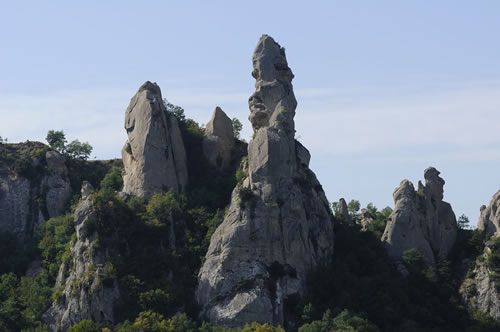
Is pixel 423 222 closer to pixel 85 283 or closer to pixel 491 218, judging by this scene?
pixel 491 218

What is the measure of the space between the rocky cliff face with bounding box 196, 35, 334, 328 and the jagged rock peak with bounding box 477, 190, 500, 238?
Result: 40.4 ft

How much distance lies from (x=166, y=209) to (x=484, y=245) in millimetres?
24018

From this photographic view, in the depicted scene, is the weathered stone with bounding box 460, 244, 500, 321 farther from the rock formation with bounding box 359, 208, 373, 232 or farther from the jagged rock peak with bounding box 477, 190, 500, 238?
the rock formation with bounding box 359, 208, 373, 232

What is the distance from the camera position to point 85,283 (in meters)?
115

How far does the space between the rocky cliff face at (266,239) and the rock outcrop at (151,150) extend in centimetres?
866

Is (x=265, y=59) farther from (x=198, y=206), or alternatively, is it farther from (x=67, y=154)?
(x=67, y=154)

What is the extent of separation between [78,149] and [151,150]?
1633 cm

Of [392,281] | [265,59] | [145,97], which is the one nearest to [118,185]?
[145,97]

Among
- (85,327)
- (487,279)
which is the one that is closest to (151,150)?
(85,327)

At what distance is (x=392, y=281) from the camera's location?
4690 inches

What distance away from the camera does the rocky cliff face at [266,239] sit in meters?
114

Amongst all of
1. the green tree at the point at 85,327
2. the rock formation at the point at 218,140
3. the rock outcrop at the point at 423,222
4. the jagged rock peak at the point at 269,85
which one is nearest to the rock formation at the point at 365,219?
the rock outcrop at the point at 423,222

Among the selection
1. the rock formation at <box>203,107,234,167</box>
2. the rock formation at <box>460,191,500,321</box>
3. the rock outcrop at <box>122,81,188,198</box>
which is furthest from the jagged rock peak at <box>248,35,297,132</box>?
the rock formation at <box>460,191,500,321</box>

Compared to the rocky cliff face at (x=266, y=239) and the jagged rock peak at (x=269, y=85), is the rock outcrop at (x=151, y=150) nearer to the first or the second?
the jagged rock peak at (x=269, y=85)
